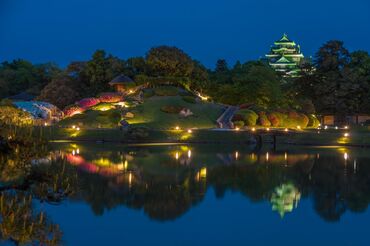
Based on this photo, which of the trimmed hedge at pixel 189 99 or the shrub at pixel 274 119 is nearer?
the shrub at pixel 274 119

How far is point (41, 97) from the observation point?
270 feet

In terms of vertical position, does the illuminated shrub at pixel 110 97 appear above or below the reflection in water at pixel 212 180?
above

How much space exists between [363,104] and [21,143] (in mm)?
69740

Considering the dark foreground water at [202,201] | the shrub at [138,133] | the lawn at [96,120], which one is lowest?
the dark foreground water at [202,201]

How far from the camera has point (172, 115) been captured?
66.6m

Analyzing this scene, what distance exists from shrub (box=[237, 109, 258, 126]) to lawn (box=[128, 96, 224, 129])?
11.5 ft

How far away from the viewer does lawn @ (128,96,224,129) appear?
64500 mm

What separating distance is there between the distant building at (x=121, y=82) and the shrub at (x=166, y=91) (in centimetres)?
485

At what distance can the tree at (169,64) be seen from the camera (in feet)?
265

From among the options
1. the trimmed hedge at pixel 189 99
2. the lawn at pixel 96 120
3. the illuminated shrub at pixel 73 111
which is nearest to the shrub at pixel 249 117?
the trimmed hedge at pixel 189 99

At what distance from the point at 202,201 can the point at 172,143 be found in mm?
32138

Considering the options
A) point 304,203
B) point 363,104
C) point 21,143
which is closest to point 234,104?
point 363,104

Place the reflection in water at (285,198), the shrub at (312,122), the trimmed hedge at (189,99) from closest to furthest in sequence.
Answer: the reflection in water at (285,198)
the shrub at (312,122)
the trimmed hedge at (189,99)

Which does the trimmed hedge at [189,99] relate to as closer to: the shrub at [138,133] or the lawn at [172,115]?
the lawn at [172,115]
